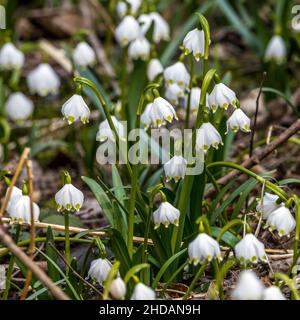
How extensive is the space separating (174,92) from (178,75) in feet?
0.39

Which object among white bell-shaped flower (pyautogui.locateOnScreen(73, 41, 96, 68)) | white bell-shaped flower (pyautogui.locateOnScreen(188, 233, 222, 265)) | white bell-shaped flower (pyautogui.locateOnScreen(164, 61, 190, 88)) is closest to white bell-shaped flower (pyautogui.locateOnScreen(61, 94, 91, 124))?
white bell-shaped flower (pyautogui.locateOnScreen(188, 233, 222, 265))

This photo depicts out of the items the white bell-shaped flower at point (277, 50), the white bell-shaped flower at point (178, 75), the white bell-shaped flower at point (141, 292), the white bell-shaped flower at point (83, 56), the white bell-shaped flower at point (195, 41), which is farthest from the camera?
the white bell-shaped flower at point (277, 50)

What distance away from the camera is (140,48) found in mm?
3500

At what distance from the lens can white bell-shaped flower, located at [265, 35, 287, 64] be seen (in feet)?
13.0

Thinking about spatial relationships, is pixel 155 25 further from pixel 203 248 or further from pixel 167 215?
pixel 203 248

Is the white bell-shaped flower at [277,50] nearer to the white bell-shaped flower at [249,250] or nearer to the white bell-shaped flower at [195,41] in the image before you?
the white bell-shaped flower at [195,41]

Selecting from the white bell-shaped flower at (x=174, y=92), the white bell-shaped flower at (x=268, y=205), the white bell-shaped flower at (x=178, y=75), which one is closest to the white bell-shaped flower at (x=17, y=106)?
the white bell-shaped flower at (x=174, y=92)

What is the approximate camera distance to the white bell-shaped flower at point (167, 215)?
213 cm

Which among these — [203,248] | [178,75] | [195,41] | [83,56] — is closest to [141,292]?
[203,248]

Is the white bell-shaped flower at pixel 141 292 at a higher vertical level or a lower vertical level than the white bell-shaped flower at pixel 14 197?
lower

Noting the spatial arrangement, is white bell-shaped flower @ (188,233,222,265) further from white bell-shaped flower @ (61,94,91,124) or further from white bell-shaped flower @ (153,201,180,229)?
white bell-shaped flower @ (61,94,91,124)

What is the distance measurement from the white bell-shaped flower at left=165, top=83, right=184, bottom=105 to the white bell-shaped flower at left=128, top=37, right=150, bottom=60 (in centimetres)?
55

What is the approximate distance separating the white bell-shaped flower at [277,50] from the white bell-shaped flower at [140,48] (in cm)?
81
